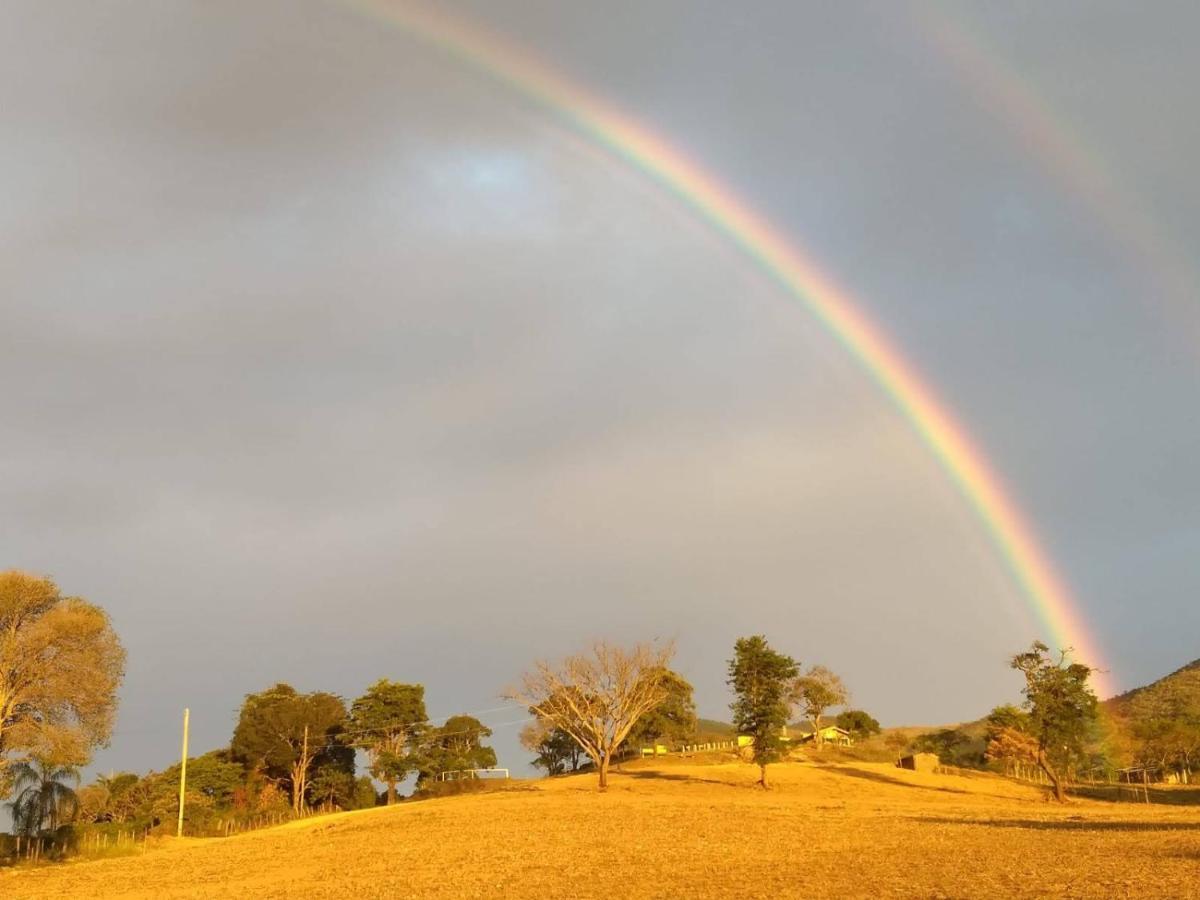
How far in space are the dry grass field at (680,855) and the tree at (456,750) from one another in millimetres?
39295

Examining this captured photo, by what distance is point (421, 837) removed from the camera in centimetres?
4316

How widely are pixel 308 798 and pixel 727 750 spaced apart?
4369 cm

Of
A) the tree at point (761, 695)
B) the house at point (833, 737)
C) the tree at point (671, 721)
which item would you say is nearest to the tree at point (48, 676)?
the tree at point (761, 695)

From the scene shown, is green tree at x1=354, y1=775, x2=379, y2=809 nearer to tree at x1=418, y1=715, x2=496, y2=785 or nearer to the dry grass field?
tree at x1=418, y1=715, x2=496, y2=785

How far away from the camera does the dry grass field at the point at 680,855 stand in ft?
70.9

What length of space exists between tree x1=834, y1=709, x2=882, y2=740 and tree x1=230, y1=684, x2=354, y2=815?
61.2 metres

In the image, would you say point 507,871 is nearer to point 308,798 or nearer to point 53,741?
point 53,741

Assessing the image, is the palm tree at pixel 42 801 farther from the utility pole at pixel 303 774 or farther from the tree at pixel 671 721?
the tree at pixel 671 721

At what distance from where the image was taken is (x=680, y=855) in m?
29.9

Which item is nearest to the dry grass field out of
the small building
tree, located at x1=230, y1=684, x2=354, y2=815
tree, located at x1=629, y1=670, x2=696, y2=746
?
the small building

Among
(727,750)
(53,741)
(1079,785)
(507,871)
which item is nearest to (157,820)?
(53,741)

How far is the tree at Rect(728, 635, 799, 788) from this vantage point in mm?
70688

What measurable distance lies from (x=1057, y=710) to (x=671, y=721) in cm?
5639

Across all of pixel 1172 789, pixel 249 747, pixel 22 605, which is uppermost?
pixel 22 605
